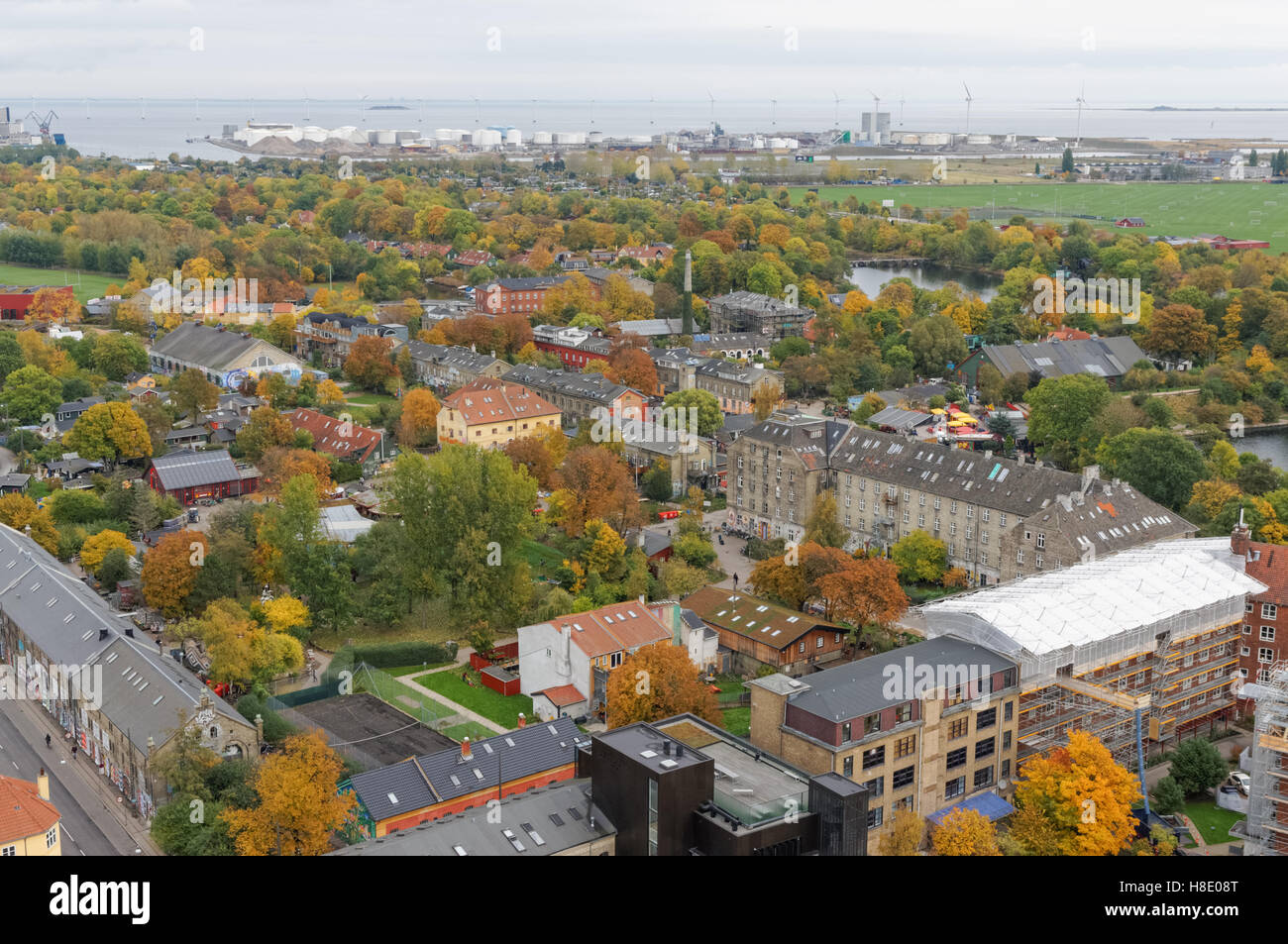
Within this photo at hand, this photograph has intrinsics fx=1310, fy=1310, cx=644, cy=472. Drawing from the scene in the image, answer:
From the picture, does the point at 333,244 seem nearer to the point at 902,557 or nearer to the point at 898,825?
the point at 902,557

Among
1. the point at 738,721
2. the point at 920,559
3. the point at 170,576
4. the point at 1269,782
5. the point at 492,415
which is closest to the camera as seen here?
the point at 1269,782

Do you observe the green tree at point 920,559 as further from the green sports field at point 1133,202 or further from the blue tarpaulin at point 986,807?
the green sports field at point 1133,202

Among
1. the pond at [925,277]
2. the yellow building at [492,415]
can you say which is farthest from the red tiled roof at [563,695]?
the pond at [925,277]

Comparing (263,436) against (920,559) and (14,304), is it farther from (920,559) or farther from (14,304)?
(14,304)

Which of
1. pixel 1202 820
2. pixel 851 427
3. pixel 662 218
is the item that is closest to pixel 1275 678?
pixel 1202 820

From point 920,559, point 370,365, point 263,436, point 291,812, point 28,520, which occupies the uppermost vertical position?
point 370,365

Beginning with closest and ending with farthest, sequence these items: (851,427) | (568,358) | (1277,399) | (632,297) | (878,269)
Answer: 1. (851,427)
2. (1277,399)
3. (568,358)
4. (632,297)
5. (878,269)

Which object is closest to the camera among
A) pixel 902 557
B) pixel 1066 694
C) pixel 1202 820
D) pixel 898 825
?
pixel 898 825

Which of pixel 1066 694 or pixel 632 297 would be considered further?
pixel 632 297

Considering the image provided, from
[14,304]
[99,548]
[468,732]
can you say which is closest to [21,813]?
[468,732]
